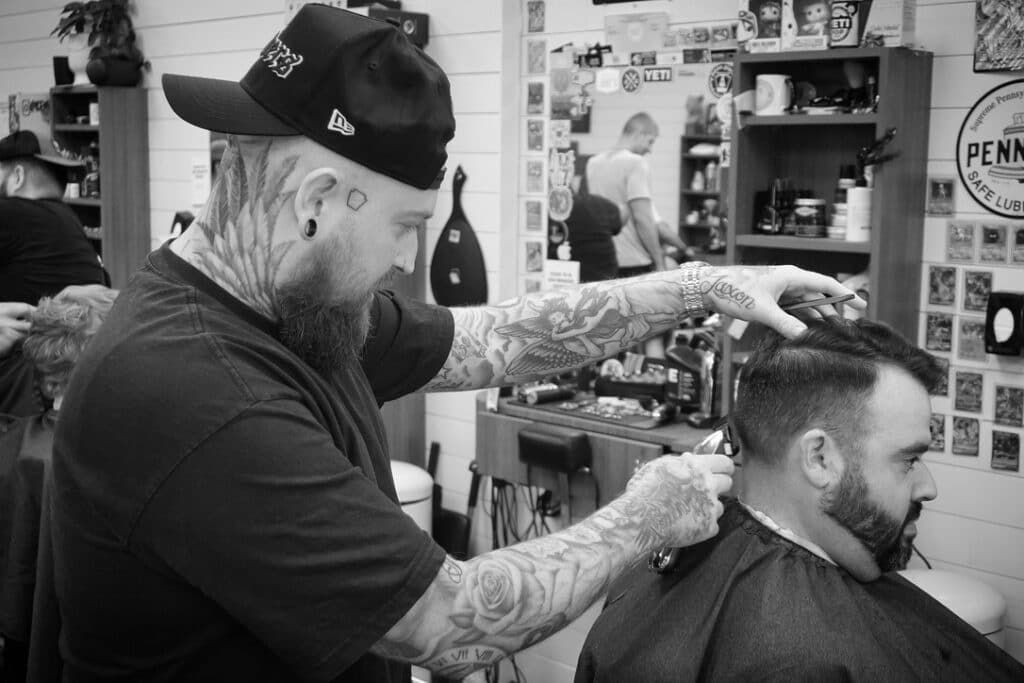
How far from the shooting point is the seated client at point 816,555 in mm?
1811

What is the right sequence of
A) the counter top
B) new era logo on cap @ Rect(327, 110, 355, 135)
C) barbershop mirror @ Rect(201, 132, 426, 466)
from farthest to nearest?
barbershop mirror @ Rect(201, 132, 426, 466) → the counter top → new era logo on cap @ Rect(327, 110, 355, 135)

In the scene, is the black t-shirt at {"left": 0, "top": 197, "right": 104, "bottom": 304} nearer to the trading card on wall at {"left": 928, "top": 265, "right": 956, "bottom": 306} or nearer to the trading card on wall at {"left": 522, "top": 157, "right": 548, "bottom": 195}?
the trading card on wall at {"left": 522, "top": 157, "right": 548, "bottom": 195}

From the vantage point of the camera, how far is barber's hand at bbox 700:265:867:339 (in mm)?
1743

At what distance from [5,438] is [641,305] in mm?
1894

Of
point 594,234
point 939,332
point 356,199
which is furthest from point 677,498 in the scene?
point 594,234

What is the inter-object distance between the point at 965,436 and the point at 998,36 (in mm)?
1057

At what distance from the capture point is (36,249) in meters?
3.89

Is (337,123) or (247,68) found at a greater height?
(247,68)

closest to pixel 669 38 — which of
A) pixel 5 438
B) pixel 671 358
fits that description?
pixel 671 358

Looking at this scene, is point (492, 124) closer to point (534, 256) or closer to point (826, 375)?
point (534, 256)

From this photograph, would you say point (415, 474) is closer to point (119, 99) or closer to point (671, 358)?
point (671, 358)

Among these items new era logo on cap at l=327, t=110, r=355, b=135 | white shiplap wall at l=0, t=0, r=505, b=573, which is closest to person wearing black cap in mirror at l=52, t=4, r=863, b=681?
new era logo on cap at l=327, t=110, r=355, b=135

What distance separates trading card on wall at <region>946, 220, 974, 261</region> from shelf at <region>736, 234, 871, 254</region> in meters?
0.25

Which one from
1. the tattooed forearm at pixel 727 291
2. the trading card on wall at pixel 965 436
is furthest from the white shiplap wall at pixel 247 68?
the tattooed forearm at pixel 727 291
